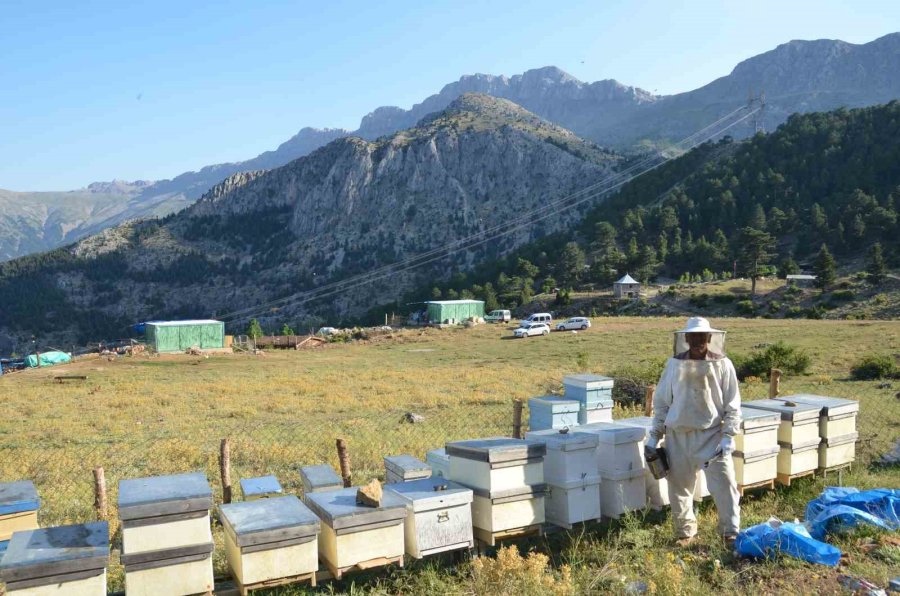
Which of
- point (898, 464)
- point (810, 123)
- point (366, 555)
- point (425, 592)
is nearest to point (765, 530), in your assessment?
Result: point (425, 592)

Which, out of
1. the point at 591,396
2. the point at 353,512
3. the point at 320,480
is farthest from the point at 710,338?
the point at 320,480

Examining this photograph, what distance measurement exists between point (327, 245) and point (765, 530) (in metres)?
149

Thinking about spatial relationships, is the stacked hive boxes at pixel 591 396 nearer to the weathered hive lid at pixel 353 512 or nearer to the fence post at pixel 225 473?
the weathered hive lid at pixel 353 512

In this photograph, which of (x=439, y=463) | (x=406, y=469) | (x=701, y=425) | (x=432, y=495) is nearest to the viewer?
(x=432, y=495)

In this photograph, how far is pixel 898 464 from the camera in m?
10.5

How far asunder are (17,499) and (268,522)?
2834mm

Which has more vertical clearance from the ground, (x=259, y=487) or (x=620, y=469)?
(x=620, y=469)

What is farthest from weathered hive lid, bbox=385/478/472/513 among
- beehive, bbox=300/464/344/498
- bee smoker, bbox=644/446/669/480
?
bee smoker, bbox=644/446/669/480

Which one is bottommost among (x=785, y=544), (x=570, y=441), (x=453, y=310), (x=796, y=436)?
(x=453, y=310)

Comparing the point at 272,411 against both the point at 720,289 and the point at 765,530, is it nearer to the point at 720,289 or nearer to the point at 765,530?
the point at 765,530

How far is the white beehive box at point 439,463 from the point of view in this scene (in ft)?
24.9

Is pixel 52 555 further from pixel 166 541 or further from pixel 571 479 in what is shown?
pixel 571 479

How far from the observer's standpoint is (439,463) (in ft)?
25.4

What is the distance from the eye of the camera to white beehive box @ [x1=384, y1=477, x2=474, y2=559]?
5.88m
